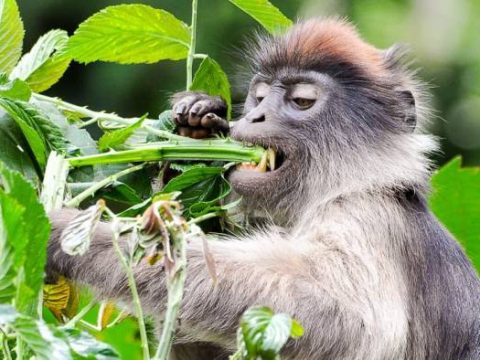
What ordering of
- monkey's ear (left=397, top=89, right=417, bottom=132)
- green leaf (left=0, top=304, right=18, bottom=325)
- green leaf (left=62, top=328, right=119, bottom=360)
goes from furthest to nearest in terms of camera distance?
monkey's ear (left=397, top=89, right=417, bottom=132) < green leaf (left=62, top=328, right=119, bottom=360) < green leaf (left=0, top=304, right=18, bottom=325)

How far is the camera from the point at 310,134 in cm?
524

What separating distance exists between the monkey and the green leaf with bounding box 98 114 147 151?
1.25 ft

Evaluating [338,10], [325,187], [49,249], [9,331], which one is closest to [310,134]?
[325,187]

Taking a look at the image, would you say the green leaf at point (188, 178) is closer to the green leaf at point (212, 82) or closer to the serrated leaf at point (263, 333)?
the green leaf at point (212, 82)

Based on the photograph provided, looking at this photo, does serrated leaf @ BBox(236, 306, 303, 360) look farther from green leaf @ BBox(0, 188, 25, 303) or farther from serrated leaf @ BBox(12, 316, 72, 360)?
green leaf @ BBox(0, 188, 25, 303)

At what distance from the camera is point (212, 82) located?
17.8ft

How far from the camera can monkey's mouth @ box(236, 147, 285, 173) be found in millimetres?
5059

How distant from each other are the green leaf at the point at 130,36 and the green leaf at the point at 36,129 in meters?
0.55

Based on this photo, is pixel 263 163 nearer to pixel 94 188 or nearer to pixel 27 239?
pixel 94 188

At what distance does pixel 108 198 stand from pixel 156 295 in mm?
515

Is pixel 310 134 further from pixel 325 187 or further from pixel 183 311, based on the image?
pixel 183 311

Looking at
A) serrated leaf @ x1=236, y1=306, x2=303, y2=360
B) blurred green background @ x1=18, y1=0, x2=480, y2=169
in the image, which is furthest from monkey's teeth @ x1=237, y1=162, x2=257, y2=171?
blurred green background @ x1=18, y1=0, x2=480, y2=169

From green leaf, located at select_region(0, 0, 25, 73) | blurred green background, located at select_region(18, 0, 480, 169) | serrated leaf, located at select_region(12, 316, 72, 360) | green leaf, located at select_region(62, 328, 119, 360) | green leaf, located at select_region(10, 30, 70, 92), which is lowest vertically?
blurred green background, located at select_region(18, 0, 480, 169)

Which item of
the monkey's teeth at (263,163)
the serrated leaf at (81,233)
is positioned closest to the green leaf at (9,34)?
the monkey's teeth at (263,163)
